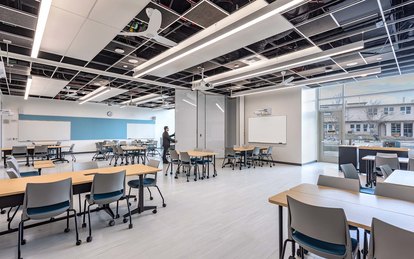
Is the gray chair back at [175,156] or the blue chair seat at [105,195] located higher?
the gray chair back at [175,156]

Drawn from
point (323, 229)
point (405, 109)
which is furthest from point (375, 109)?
point (323, 229)

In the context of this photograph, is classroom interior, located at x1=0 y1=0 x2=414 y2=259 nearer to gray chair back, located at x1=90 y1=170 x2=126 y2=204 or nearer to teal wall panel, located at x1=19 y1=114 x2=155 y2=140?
gray chair back, located at x1=90 y1=170 x2=126 y2=204

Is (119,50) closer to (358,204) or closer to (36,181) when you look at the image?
(36,181)

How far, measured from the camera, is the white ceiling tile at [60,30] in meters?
3.25

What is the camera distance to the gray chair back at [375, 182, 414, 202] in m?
2.09

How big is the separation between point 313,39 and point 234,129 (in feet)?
23.4

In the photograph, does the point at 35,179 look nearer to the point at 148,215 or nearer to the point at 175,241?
the point at 148,215

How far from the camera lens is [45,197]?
2379 millimetres

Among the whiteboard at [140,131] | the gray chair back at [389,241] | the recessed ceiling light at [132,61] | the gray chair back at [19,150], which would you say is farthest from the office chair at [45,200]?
the whiteboard at [140,131]

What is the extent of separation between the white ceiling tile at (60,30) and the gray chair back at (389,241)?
14.6 ft

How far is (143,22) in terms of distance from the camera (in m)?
3.84

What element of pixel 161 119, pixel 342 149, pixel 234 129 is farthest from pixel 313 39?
pixel 161 119

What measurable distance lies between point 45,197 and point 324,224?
9.48 feet

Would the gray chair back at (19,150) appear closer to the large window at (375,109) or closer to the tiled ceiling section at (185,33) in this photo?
the tiled ceiling section at (185,33)
